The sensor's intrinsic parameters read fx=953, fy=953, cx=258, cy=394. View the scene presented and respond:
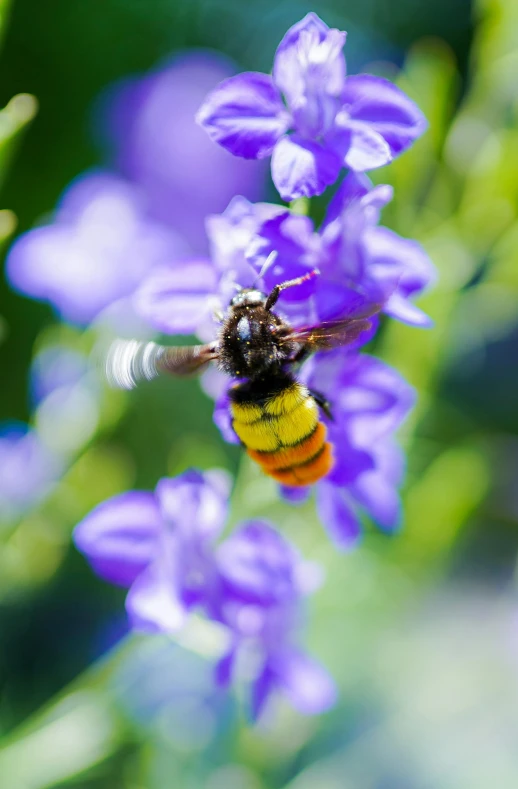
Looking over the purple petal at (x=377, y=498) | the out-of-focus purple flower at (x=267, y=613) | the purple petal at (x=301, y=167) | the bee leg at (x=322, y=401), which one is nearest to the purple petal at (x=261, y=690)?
the out-of-focus purple flower at (x=267, y=613)

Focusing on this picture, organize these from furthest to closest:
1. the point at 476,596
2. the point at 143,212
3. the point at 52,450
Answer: the point at 476,596, the point at 143,212, the point at 52,450

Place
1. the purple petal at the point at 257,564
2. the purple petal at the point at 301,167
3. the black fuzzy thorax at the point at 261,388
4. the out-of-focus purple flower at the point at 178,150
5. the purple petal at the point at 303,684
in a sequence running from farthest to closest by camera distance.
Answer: the out-of-focus purple flower at the point at 178,150, the purple petal at the point at 303,684, the purple petal at the point at 257,564, the black fuzzy thorax at the point at 261,388, the purple petal at the point at 301,167

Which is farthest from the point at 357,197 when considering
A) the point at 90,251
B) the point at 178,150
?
the point at 178,150

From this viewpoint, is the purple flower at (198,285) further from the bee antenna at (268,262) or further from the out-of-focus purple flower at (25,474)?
the out-of-focus purple flower at (25,474)

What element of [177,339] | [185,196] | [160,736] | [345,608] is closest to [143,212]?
[185,196]

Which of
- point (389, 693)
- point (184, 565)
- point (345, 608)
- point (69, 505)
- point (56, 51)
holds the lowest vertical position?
point (389, 693)

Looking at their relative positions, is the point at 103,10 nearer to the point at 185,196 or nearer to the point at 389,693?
the point at 185,196
